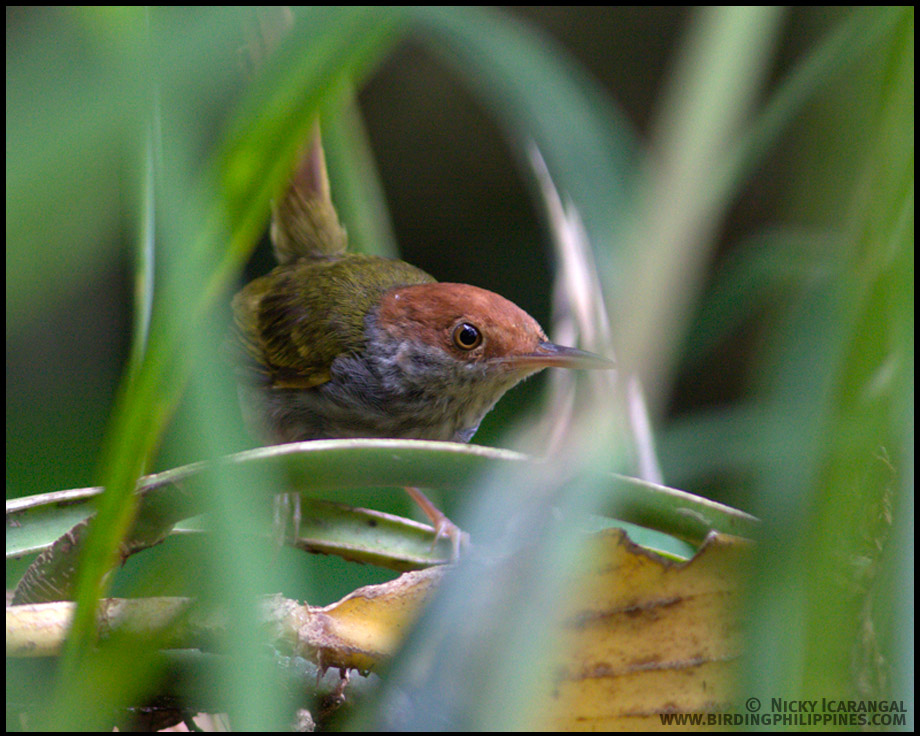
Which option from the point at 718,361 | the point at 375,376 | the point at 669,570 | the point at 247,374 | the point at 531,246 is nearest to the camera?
the point at 669,570

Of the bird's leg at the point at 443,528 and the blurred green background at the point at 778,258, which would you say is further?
the bird's leg at the point at 443,528

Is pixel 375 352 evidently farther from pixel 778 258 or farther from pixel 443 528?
pixel 778 258

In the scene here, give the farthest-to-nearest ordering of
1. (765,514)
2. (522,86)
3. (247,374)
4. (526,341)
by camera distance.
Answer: (247,374) → (526,341) → (522,86) → (765,514)

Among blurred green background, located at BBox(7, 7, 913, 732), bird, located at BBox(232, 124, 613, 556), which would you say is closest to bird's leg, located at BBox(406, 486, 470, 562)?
bird, located at BBox(232, 124, 613, 556)

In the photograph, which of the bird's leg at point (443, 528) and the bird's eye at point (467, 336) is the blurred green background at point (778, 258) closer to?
the bird's leg at point (443, 528)

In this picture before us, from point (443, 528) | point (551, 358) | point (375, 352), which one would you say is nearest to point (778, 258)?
point (551, 358)

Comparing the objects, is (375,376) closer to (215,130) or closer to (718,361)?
(215,130)

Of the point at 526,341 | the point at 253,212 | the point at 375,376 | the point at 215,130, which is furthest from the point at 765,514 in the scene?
the point at 375,376

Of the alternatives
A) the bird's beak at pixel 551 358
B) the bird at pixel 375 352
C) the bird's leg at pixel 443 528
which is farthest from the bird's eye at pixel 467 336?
the bird's leg at pixel 443 528
